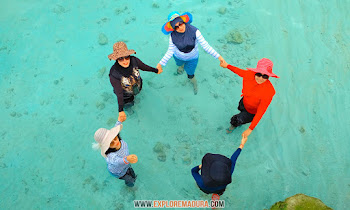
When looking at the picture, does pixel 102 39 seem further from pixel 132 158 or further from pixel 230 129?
pixel 132 158

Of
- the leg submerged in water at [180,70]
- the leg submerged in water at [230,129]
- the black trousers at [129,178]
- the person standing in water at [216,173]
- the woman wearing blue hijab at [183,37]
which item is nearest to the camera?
the person standing in water at [216,173]

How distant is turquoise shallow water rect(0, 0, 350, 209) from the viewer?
4.13 m

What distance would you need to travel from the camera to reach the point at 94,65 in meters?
5.50

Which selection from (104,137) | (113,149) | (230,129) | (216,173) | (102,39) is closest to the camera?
(216,173)

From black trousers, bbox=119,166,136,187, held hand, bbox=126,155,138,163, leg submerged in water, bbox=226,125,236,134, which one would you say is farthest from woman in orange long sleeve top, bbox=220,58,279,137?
black trousers, bbox=119,166,136,187

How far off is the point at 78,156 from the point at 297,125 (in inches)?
151

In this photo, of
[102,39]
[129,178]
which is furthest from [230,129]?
[102,39]

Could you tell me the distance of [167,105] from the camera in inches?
193

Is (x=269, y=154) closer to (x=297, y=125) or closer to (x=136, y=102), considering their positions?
(x=297, y=125)

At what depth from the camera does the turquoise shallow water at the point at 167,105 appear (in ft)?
13.6

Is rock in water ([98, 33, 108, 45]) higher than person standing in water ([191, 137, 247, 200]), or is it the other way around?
person standing in water ([191, 137, 247, 200])

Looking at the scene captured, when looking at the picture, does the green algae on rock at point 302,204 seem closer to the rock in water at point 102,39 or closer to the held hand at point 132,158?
the held hand at point 132,158

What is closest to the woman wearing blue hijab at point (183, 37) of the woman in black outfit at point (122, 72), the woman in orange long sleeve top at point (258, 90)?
the woman in black outfit at point (122, 72)

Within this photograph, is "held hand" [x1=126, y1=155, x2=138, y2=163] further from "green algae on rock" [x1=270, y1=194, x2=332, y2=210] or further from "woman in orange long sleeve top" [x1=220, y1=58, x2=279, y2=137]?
"green algae on rock" [x1=270, y1=194, x2=332, y2=210]
